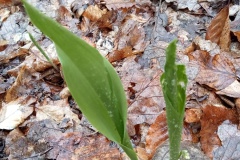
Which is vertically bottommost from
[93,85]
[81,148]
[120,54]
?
[81,148]

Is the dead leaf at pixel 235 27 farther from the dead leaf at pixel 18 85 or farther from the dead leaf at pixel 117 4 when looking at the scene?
the dead leaf at pixel 18 85

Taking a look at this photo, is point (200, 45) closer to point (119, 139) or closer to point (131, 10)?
point (131, 10)

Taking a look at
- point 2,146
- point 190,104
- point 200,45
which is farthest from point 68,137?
point 200,45

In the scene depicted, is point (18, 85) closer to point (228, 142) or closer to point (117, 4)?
point (117, 4)

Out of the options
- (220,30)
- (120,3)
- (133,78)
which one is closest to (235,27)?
(220,30)

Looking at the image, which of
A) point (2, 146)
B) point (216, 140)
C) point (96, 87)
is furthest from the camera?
point (2, 146)

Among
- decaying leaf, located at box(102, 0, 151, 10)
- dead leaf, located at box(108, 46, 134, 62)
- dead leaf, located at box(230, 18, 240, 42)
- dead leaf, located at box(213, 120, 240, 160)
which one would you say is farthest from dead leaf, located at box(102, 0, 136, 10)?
dead leaf, located at box(213, 120, 240, 160)
